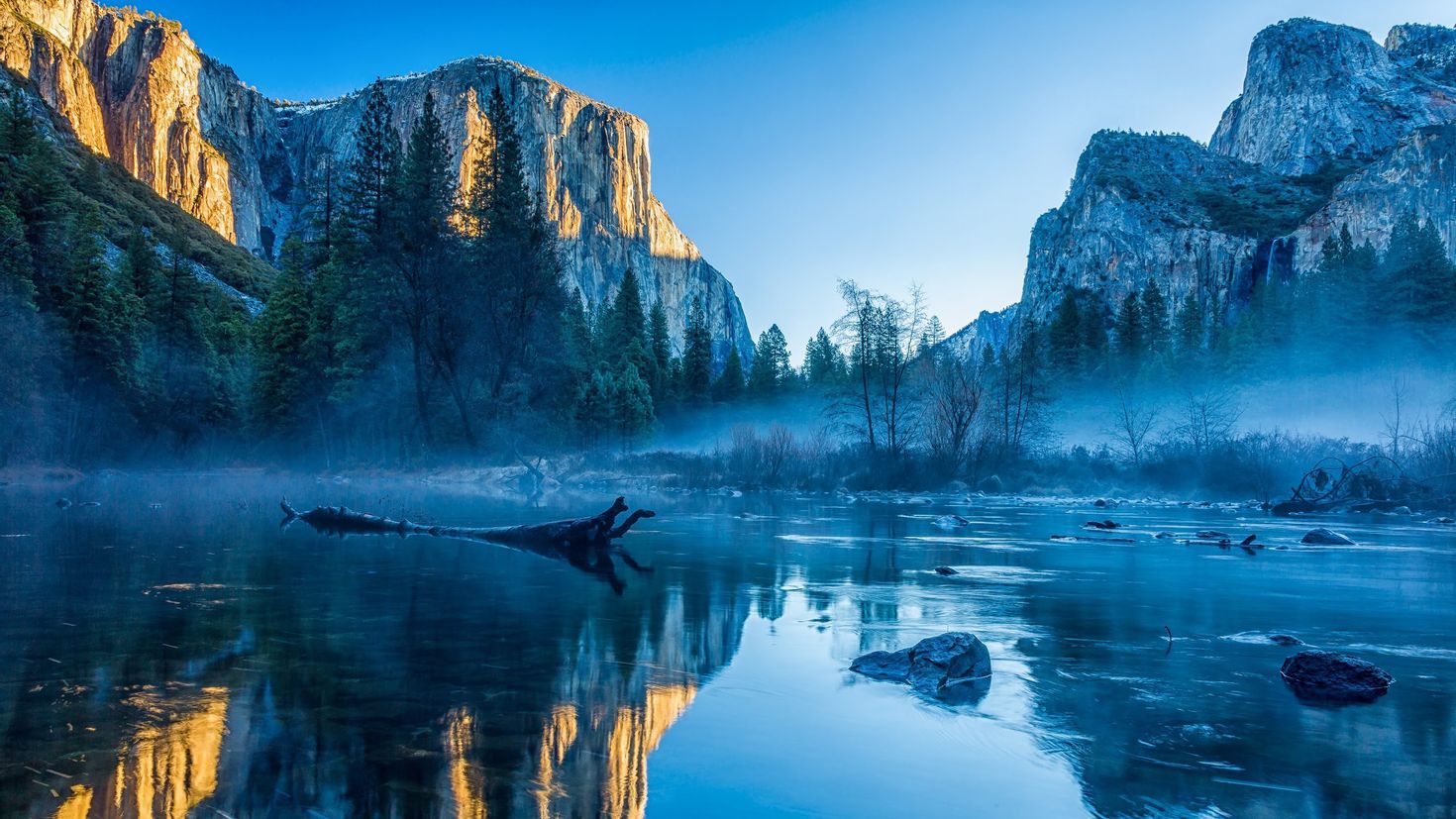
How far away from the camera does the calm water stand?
154 inches

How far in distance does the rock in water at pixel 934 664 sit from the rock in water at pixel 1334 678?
2.13m

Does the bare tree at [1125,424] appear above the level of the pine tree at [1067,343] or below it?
below

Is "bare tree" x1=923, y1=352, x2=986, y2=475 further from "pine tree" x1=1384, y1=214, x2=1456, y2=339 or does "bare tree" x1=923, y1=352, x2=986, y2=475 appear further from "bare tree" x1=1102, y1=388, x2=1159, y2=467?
"pine tree" x1=1384, y1=214, x2=1456, y2=339

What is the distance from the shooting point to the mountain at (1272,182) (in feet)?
366

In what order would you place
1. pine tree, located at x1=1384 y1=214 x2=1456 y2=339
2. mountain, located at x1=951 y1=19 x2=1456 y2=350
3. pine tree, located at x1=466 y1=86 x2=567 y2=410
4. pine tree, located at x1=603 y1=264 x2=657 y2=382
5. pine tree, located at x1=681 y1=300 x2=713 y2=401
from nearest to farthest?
pine tree, located at x1=466 y1=86 x2=567 y2=410
pine tree, located at x1=1384 y1=214 x2=1456 y2=339
pine tree, located at x1=603 y1=264 x2=657 y2=382
pine tree, located at x1=681 y1=300 x2=713 y2=401
mountain, located at x1=951 y1=19 x2=1456 y2=350

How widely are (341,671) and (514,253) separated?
36.5 m

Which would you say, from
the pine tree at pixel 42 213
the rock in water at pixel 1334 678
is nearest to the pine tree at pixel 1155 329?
the rock in water at pixel 1334 678

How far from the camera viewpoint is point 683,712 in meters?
5.32

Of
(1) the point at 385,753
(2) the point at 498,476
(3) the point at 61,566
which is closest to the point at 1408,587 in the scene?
(1) the point at 385,753

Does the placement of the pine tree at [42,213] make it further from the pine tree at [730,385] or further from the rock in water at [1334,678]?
the pine tree at [730,385]

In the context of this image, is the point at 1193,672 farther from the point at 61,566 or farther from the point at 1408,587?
the point at 61,566

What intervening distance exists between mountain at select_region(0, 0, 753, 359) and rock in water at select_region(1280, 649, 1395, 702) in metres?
140

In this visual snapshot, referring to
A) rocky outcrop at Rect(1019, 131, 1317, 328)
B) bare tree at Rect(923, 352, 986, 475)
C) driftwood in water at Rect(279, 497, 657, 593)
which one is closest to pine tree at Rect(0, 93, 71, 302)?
driftwood in water at Rect(279, 497, 657, 593)

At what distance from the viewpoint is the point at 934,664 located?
6297mm
